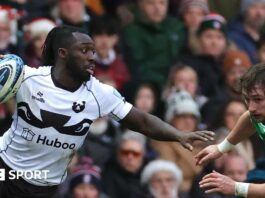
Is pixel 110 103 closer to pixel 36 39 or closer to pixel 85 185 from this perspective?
pixel 85 185

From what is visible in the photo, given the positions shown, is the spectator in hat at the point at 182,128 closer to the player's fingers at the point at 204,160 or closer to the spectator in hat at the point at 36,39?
the spectator in hat at the point at 36,39

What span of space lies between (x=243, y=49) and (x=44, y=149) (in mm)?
5484

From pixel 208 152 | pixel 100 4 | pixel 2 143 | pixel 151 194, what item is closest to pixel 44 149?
pixel 2 143

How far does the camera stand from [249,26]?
1452 centimetres

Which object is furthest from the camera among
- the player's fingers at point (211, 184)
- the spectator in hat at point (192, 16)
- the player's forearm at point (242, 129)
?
the spectator in hat at point (192, 16)

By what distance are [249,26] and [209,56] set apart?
1032 millimetres

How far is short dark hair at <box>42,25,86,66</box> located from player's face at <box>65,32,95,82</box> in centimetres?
5

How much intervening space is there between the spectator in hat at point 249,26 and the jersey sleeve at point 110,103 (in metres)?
5.15

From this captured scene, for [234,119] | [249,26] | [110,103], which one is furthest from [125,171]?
[249,26]

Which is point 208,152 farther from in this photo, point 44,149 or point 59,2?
point 59,2

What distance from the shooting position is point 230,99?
12969 millimetres

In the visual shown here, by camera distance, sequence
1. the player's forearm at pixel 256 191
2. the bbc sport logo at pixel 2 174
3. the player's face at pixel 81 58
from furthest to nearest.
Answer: the bbc sport logo at pixel 2 174, the player's face at pixel 81 58, the player's forearm at pixel 256 191

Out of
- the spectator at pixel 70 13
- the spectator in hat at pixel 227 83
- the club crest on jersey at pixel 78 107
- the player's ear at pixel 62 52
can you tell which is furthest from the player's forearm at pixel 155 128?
the spectator at pixel 70 13

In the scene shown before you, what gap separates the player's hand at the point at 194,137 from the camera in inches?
359
